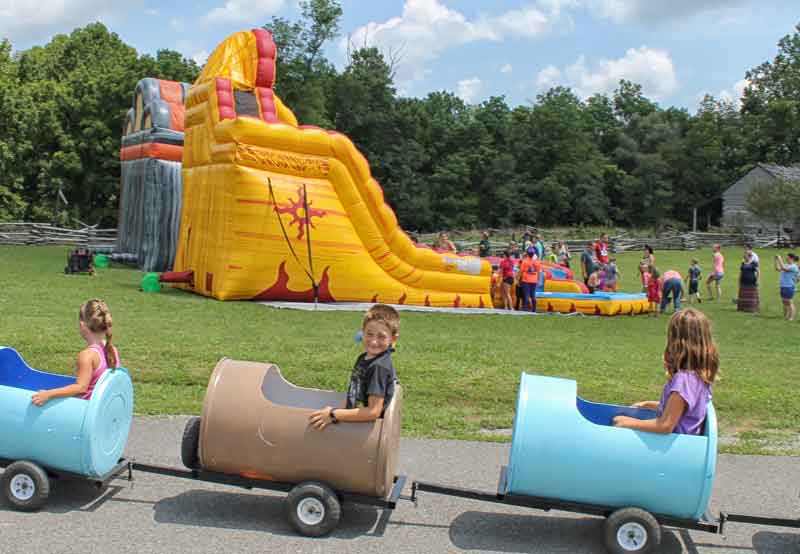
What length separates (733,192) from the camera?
5922 cm

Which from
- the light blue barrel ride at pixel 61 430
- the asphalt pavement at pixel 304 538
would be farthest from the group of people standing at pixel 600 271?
the light blue barrel ride at pixel 61 430

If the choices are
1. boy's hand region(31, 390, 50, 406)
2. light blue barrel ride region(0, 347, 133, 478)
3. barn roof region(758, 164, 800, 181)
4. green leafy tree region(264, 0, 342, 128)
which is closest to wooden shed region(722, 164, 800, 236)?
barn roof region(758, 164, 800, 181)

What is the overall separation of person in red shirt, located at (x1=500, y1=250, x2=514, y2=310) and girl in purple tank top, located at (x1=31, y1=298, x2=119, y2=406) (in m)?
12.9

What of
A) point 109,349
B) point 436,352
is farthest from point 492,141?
point 109,349

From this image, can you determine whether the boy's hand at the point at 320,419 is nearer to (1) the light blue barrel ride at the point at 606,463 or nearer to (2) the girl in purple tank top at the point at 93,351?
(1) the light blue barrel ride at the point at 606,463

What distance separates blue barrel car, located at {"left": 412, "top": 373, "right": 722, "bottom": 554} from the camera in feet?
13.8

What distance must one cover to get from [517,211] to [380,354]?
178ft

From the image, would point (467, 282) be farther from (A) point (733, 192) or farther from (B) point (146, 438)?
(A) point (733, 192)

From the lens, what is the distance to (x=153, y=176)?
71.7ft

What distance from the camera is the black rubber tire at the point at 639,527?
4.23m

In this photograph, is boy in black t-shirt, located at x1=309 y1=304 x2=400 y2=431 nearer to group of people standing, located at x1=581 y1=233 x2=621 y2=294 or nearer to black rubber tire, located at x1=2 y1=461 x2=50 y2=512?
black rubber tire, located at x1=2 y1=461 x2=50 y2=512

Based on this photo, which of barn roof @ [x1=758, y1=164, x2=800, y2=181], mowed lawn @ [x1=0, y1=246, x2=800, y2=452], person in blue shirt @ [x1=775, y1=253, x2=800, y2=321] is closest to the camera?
mowed lawn @ [x1=0, y1=246, x2=800, y2=452]

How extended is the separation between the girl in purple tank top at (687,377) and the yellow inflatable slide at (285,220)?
11.5 meters

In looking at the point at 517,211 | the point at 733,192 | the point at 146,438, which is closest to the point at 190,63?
the point at 517,211
